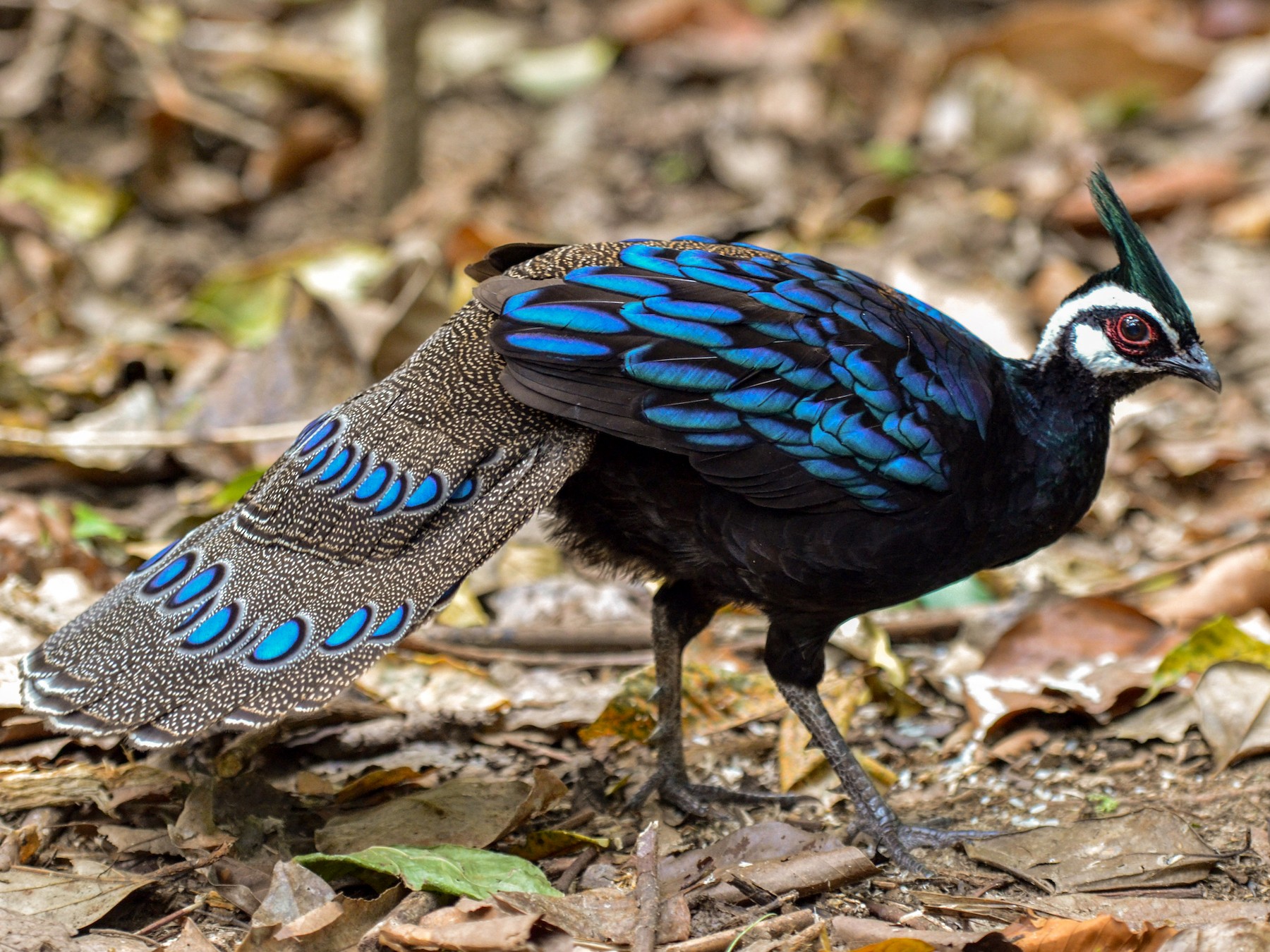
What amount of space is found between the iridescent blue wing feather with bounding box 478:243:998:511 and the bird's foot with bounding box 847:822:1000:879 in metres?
0.83

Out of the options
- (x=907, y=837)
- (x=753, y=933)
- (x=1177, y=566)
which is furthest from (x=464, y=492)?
(x=1177, y=566)

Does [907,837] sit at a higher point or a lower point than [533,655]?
lower

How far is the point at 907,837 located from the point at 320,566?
1576 mm

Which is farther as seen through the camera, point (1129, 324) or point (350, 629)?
point (1129, 324)

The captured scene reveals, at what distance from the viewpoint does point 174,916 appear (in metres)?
2.99

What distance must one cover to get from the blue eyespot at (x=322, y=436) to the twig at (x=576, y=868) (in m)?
1.15

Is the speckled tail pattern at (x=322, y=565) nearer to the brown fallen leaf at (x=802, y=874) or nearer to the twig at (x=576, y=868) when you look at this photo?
the twig at (x=576, y=868)

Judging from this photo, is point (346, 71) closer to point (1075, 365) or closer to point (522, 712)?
point (522, 712)

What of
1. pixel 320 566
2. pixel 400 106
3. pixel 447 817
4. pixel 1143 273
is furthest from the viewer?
pixel 400 106

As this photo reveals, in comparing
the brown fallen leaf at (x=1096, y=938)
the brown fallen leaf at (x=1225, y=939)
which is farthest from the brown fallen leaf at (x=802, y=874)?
the brown fallen leaf at (x=1225, y=939)

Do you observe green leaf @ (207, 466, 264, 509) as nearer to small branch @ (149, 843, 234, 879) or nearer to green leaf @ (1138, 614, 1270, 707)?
small branch @ (149, 843, 234, 879)

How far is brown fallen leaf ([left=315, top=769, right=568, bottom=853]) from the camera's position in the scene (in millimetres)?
3275

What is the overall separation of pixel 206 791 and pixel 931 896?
5.64 ft

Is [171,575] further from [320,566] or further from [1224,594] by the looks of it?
[1224,594]
